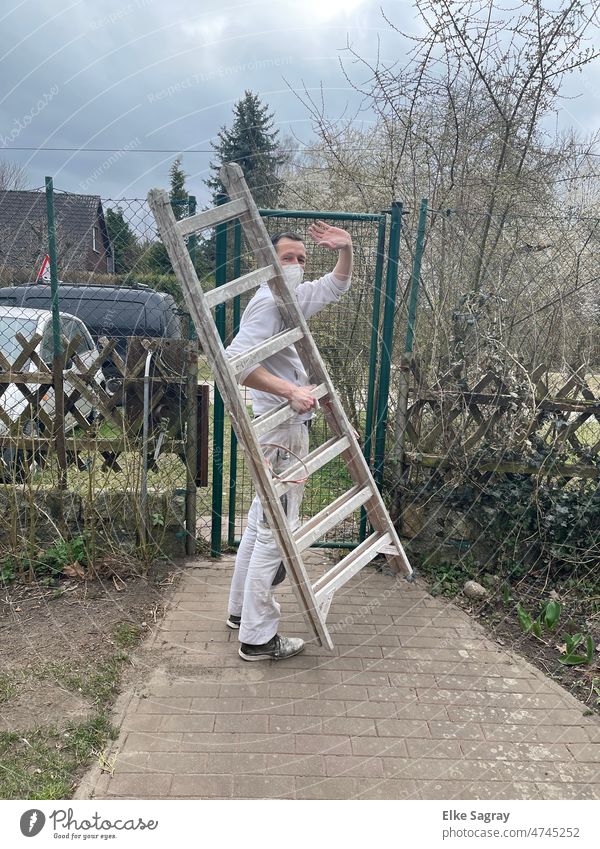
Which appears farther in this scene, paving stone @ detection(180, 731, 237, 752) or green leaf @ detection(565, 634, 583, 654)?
green leaf @ detection(565, 634, 583, 654)

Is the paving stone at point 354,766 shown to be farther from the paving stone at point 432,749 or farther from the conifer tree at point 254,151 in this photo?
the conifer tree at point 254,151

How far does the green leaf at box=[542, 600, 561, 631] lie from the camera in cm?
323

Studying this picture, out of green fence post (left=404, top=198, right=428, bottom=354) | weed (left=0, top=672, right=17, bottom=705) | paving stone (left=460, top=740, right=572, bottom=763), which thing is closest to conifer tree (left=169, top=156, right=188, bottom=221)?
green fence post (left=404, top=198, right=428, bottom=354)

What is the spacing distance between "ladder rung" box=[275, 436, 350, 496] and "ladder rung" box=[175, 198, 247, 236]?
116cm

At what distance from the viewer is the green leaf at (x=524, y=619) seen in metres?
3.21

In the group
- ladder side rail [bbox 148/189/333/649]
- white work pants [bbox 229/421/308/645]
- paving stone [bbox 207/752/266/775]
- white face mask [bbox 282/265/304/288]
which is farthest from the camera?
white face mask [bbox 282/265/304/288]

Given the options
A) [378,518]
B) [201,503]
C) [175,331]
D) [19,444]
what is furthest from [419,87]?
[19,444]

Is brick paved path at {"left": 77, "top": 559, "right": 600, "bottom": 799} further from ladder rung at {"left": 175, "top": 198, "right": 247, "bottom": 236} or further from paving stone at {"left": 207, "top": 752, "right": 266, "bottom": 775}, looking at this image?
ladder rung at {"left": 175, "top": 198, "right": 247, "bottom": 236}

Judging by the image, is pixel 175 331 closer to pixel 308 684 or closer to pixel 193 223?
pixel 193 223

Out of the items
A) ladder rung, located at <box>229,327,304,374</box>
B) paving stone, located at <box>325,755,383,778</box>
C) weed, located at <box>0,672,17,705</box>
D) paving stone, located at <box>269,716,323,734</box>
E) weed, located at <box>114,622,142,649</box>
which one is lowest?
paving stone, located at <box>325,755,383,778</box>

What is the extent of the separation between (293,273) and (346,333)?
66.2 inches

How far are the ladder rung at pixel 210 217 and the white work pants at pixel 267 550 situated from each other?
0.97m

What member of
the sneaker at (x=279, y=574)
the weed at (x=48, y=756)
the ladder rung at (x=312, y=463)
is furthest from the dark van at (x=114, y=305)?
the weed at (x=48, y=756)

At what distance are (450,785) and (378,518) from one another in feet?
4.47
